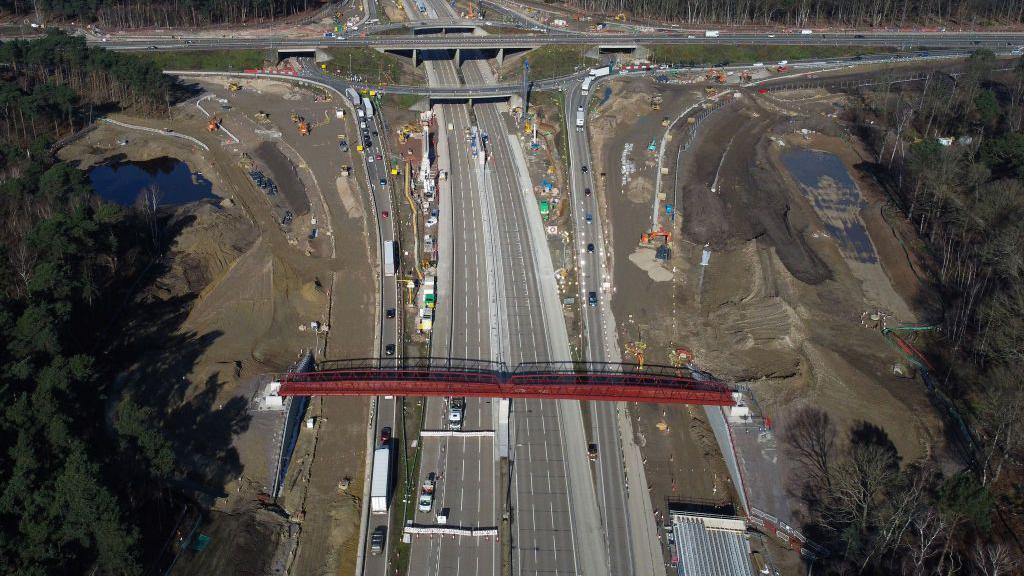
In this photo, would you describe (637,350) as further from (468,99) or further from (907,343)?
(468,99)

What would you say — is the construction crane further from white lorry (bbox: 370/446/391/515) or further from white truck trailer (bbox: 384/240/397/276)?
white truck trailer (bbox: 384/240/397/276)

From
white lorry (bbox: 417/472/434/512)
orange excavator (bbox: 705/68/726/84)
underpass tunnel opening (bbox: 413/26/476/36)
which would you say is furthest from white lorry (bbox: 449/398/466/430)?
underpass tunnel opening (bbox: 413/26/476/36)

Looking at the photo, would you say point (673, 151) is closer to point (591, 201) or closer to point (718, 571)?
point (591, 201)

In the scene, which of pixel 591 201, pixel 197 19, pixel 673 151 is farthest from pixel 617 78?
pixel 197 19

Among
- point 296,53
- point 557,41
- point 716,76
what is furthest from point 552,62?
point 296,53

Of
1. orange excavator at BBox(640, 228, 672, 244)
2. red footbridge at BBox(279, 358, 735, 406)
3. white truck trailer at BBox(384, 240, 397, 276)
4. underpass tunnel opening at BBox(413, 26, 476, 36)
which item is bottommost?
red footbridge at BBox(279, 358, 735, 406)
